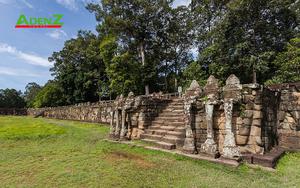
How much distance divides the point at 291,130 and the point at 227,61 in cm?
1036

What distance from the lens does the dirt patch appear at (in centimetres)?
488

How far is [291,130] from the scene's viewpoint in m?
5.92

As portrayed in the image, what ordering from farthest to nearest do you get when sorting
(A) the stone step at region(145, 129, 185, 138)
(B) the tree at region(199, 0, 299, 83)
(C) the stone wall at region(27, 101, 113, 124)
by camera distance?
(C) the stone wall at region(27, 101, 113, 124) → (B) the tree at region(199, 0, 299, 83) → (A) the stone step at region(145, 129, 185, 138)

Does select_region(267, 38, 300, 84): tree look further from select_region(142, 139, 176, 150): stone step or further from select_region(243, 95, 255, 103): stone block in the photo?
select_region(142, 139, 176, 150): stone step

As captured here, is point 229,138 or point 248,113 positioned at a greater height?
point 248,113

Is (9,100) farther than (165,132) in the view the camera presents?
Yes

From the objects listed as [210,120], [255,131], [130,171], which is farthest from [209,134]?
[130,171]

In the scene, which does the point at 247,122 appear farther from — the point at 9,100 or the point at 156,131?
the point at 9,100

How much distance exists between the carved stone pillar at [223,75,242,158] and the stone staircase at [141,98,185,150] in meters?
1.65

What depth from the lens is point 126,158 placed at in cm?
545

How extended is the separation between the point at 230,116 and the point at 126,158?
9.29 ft

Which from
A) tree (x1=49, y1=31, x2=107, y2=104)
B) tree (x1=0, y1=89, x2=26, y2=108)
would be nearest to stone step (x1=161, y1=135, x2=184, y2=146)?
tree (x1=49, y1=31, x2=107, y2=104)

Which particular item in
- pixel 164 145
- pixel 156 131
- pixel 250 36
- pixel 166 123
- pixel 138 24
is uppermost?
pixel 138 24

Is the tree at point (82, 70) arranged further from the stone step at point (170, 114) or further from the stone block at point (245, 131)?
the stone block at point (245, 131)
